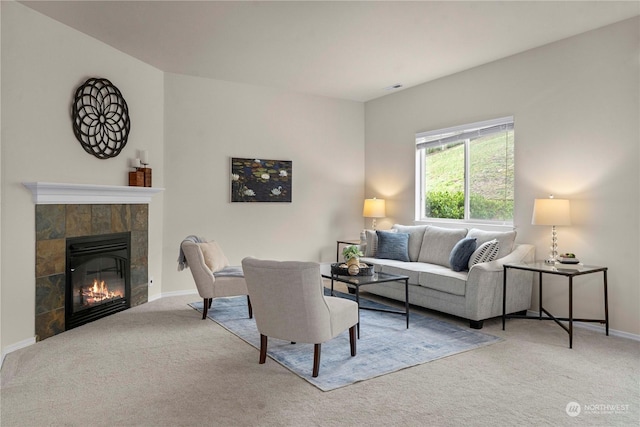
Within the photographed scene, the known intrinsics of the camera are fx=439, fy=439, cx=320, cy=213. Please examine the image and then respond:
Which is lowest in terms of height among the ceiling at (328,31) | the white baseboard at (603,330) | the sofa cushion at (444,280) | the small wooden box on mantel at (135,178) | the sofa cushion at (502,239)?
the white baseboard at (603,330)

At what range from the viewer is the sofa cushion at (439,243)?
16.9 feet

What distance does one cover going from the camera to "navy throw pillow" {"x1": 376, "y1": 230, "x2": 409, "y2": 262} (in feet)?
17.9

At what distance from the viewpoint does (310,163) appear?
6656 millimetres

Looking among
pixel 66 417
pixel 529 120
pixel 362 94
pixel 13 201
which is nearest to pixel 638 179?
pixel 529 120

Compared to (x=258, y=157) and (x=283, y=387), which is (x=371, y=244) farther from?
(x=283, y=387)

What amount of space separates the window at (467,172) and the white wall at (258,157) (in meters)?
1.30

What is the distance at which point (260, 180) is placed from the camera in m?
6.15

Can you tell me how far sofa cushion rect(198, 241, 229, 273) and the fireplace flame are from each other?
42.9 inches

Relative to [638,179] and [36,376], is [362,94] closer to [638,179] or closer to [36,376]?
[638,179]

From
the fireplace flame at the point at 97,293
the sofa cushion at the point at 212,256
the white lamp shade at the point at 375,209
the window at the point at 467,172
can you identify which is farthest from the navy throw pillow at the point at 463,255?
the fireplace flame at the point at 97,293

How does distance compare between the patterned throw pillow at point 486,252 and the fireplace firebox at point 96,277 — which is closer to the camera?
the fireplace firebox at point 96,277

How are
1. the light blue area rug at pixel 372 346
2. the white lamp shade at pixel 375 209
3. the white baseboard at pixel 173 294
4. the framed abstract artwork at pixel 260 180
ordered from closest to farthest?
1. the light blue area rug at pixel 372 346
2. the white baseboard at pixel 173 294
3. the framed abstract artwork at pixel 260 180
4. the white lamp shade at pixel 375 209

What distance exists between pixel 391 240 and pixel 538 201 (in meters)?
1.86

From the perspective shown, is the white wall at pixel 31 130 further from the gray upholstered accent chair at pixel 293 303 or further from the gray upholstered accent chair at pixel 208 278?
the gray upholstered accent chair at pixel 293 303
